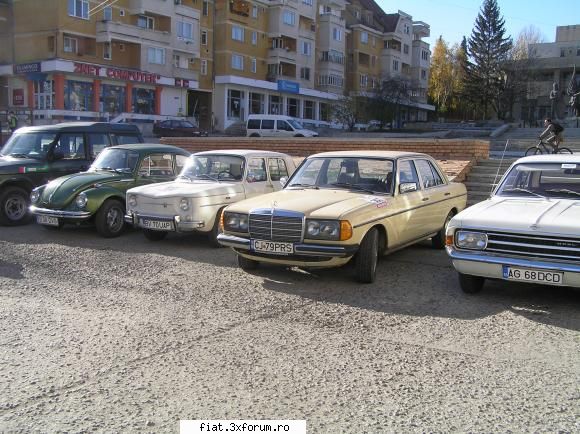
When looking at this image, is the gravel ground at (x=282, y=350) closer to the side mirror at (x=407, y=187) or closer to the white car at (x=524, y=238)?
the white car at (x=524, y=238)

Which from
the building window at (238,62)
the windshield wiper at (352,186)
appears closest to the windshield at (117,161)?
the windshield wiper at (352,186)

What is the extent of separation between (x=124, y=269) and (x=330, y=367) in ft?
13.8

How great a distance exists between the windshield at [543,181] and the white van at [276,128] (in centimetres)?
2765

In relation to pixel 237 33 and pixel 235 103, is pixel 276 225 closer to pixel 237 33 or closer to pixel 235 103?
pixel 235 103

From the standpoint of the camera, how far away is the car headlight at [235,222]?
7.19 meters

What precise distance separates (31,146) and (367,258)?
8.20 meters

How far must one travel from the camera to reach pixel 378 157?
793 centimetres

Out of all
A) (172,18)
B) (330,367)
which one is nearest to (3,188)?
(330,367)

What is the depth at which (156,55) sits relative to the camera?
4772 centimetres

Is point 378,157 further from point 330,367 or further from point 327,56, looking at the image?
point 327,56

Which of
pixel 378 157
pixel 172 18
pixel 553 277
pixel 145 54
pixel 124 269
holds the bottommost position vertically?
pixel 124 269

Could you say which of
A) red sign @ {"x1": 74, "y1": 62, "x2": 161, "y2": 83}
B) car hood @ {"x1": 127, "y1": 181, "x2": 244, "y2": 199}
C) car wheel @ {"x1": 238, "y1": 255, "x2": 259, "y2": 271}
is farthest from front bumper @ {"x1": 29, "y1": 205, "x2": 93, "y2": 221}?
red sign @ {"x1": 74, "y1": 62, "x2": 161, "y2": 83}

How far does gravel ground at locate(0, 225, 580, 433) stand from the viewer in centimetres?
364

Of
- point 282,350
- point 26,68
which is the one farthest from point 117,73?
point 282,350
